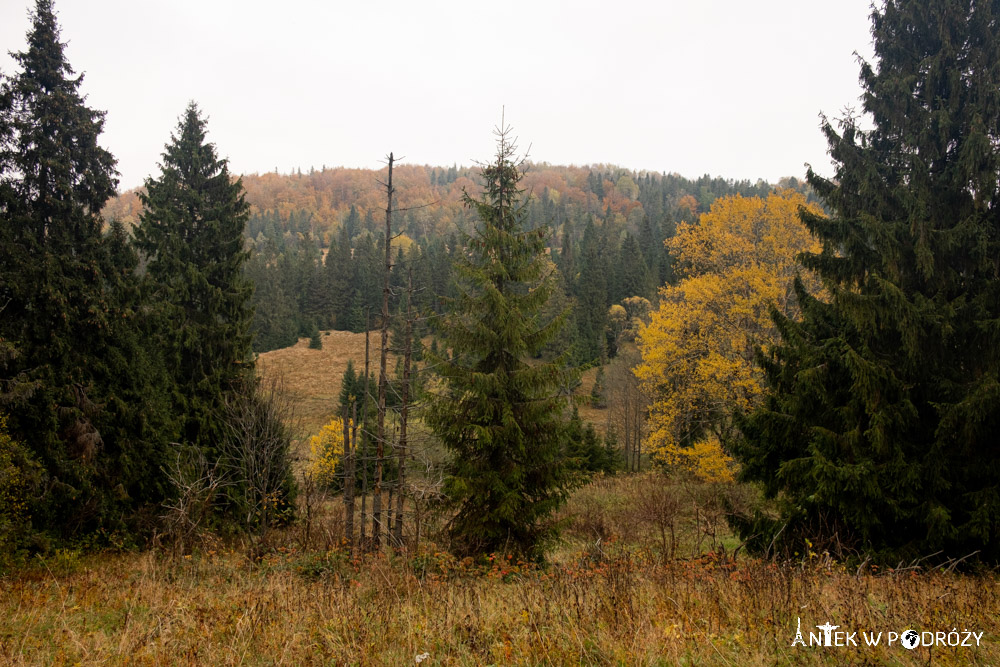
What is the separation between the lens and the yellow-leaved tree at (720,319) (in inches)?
603

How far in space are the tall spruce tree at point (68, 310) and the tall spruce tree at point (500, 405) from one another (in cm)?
920

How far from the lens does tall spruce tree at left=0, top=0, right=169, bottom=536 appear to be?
489 inches

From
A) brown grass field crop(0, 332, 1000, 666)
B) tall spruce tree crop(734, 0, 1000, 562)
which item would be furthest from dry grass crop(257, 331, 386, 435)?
tall spruce tree crop(734, 0, 1000, 562)

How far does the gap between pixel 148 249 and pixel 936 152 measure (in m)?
21.6

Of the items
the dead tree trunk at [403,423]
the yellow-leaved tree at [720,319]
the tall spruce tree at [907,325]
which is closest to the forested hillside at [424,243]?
the dead tree trunk at [403,423]

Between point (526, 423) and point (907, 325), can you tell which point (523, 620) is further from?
point (907, 325)

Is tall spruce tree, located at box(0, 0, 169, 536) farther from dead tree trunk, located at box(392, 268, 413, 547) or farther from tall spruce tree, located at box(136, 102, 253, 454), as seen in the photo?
dead tree trunk, located at box(392, 268, 413, 547)

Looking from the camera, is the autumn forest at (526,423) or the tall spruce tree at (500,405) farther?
the tall spruce tree at (500,405)

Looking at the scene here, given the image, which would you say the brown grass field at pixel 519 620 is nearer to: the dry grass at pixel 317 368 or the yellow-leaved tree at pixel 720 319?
the yellow-leaved tree at pixel 720 319

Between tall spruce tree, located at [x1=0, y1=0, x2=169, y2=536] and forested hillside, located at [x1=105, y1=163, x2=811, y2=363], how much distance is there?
15.7 feet

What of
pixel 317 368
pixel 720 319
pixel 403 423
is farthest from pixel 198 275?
pixel 317 368

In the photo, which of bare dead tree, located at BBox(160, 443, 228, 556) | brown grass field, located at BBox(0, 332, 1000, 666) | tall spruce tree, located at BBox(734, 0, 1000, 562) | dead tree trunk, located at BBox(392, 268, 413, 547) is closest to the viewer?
brown grass field, located at BBox(0, 332, 1000, 666)

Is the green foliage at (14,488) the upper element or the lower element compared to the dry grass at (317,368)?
upper

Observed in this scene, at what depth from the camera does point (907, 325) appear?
7.89 meters
